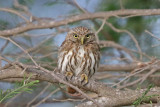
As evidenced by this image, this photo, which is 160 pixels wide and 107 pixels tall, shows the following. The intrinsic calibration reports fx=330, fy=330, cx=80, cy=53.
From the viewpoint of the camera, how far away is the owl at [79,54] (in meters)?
4.05

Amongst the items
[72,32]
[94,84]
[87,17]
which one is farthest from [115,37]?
[94,84]

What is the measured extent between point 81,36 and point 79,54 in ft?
0.90

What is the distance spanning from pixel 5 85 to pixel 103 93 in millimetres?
2190

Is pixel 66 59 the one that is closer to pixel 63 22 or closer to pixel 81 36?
pixel 81 36

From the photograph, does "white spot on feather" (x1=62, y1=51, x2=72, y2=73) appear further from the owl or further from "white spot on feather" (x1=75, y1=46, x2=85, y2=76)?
"white spot on feather" (x1=75, y1=46, x2=85, y2=76)

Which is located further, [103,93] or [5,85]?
[5,85]

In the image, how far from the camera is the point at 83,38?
4188 mm

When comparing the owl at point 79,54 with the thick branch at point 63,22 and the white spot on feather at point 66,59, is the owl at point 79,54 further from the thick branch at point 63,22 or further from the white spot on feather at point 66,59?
the thick branch at point 63,22

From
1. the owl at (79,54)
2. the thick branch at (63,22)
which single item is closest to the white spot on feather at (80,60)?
the owl at (79,54)

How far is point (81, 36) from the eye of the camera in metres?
4.21

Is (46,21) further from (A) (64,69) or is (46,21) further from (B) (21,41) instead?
(A) (64,69)

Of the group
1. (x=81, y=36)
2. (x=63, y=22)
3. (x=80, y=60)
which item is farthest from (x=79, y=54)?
(x=63, y=22)

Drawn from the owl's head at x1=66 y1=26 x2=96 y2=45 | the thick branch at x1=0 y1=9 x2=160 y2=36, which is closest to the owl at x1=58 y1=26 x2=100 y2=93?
the owl's head at x1=66 y1=26 x2=96 y2=45

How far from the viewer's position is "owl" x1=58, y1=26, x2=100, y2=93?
13.3ft
